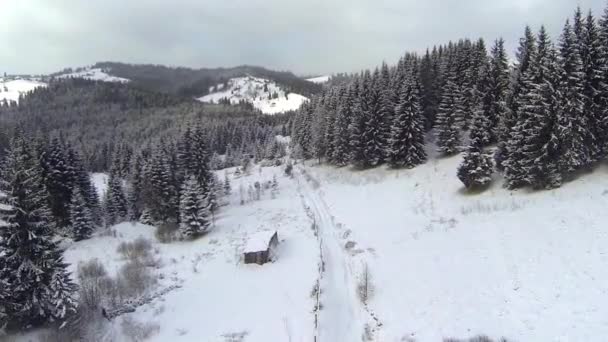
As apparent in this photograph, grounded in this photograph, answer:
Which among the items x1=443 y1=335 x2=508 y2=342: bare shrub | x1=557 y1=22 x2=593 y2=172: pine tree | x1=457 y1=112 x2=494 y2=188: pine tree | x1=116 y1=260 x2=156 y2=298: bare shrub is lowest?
x1=116 y1=260 x2=156 y2=298: bare shrub

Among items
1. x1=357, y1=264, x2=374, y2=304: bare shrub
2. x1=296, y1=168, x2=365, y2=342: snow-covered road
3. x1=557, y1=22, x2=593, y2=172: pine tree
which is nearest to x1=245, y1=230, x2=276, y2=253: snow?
x1=296, y1=168, x2=365, y2=342: snow-covered road

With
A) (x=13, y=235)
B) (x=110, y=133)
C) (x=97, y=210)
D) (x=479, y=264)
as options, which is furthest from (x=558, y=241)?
(x=110, y=133)

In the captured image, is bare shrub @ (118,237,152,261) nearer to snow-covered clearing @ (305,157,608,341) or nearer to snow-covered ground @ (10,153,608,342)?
snow-covered ground @ (10,153,608,342)

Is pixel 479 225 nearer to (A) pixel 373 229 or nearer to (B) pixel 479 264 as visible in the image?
(B) pixel 479 264

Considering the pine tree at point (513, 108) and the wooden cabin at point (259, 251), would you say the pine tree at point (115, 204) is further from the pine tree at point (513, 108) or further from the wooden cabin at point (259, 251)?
the pine tree at point (513, 108)

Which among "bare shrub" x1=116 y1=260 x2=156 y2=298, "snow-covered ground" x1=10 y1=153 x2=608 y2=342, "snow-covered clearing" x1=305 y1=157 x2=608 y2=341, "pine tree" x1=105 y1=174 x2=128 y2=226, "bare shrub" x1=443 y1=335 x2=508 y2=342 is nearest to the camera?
"bare shrub" x1=443 y1=335 x2=508 y2=342

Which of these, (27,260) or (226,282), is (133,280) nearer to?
(226,282)

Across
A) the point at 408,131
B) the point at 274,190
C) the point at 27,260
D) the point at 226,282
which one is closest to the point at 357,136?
the point at 408,131
